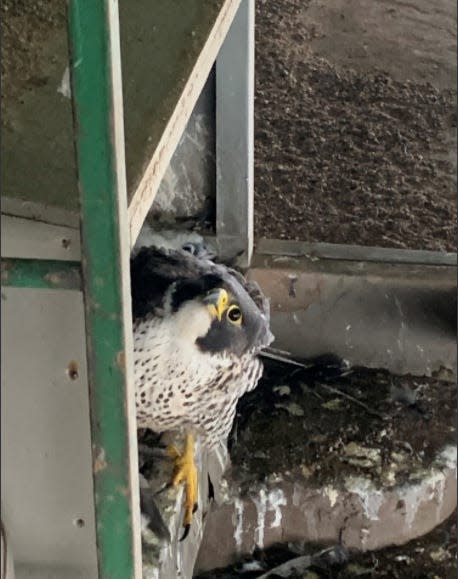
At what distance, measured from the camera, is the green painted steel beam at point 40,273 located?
94 centimetres

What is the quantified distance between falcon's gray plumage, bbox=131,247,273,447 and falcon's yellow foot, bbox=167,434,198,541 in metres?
0.05

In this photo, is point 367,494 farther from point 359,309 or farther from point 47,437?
point 47,437

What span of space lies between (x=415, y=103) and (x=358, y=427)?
674 millimetres

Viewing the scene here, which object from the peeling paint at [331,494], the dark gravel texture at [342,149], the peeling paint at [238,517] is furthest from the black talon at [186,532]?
the dark gravel texture at [342,149]

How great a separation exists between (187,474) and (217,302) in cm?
40

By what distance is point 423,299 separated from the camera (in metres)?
1.70

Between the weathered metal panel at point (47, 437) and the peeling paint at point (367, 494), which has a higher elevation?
the weathered metal panel at point (47, 437)

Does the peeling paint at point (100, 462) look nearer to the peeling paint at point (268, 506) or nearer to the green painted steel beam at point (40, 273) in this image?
the green painted steel beam at point (40, 273)

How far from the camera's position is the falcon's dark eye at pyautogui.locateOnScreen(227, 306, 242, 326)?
1477 millimetres

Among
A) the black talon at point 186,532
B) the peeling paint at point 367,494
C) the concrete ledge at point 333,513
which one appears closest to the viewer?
the black talon at point 186,532

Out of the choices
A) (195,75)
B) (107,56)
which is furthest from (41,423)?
(195,75)

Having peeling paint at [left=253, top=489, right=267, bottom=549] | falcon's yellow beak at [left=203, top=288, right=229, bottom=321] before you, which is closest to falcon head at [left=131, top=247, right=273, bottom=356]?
falcon's yellow beak at [left=203, top=288, right=229, bottom=321]

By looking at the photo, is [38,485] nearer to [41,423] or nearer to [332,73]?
[41,423]

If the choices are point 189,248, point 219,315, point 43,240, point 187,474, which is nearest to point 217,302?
point 219,315
